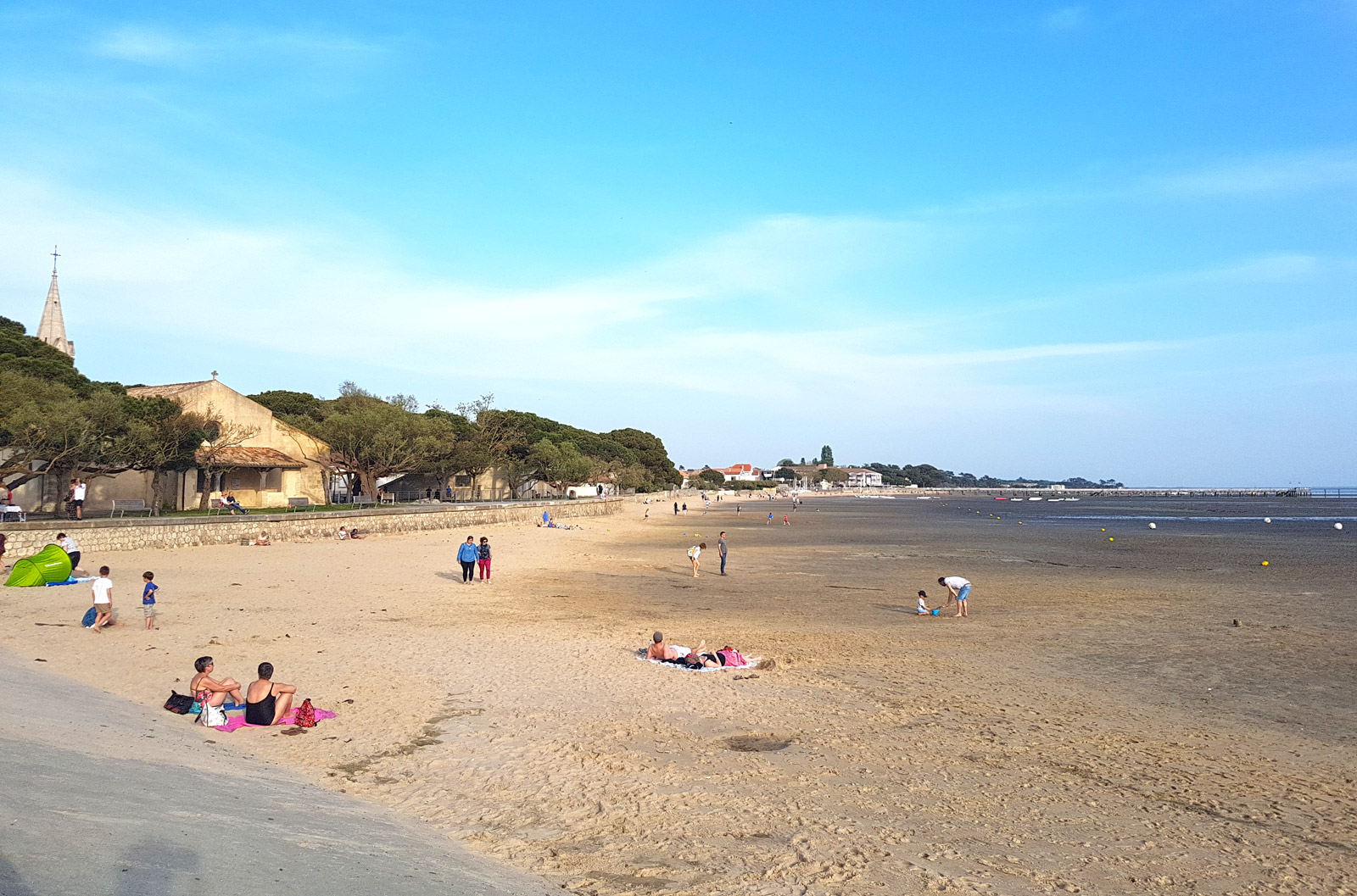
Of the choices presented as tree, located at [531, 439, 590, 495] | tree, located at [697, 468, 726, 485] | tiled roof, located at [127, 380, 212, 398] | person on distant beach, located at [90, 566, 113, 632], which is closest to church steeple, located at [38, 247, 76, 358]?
tiled roof, located at [127, 380, 212, 398]

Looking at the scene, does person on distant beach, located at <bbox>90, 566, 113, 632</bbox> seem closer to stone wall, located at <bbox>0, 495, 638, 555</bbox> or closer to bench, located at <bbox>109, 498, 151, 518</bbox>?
stone wall, located at <bbox>0, 495, 638, 555</bbox>

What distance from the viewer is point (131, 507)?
111 feet

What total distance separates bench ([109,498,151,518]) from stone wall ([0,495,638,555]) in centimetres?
478

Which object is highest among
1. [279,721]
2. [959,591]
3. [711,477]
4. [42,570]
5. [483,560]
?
[711,477]

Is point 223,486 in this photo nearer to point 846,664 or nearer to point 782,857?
point 846,664

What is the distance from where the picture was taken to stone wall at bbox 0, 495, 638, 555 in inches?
874

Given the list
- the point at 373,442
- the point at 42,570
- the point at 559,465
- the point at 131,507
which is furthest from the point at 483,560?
the point at 559,465

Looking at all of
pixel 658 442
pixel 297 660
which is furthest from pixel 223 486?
pixel 658 442

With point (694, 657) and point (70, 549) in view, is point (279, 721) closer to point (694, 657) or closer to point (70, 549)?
point (694, 657)

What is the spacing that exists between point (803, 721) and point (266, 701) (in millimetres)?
6068

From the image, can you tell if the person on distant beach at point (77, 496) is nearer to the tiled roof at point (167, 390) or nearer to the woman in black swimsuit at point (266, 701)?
the tiled roof at point (167, 390)

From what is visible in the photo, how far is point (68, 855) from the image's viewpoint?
4.24 meters

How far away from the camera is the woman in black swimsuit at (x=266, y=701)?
8.96 m

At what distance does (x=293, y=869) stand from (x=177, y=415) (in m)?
32.9
